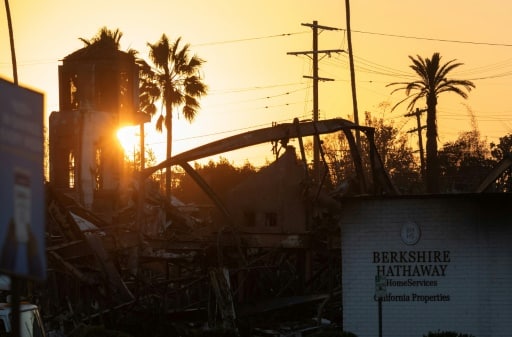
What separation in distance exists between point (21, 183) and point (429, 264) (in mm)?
20801

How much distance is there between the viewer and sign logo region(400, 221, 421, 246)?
28484 millimetres

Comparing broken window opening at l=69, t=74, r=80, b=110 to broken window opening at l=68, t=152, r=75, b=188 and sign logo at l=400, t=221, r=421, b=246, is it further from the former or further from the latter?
sign logo at l=400, t=221, r=421, b=246

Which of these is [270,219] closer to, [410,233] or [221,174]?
[410,233]

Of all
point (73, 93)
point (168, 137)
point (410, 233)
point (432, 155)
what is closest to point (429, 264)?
point (410, 233)

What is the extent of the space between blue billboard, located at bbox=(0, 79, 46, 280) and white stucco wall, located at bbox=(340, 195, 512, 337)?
20.1 metres

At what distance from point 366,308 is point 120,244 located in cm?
909

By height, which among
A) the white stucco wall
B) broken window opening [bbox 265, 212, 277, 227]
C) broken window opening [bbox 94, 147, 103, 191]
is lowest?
the white stucco wall

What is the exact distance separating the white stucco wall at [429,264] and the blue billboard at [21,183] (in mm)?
20057

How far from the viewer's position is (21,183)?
882 cm

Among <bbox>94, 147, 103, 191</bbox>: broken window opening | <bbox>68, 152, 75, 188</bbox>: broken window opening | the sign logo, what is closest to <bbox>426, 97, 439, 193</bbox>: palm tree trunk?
<bbox>94, 147, 103, 191</bbox>: broken window opening

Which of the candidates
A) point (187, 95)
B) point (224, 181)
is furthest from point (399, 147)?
point (187, 95)

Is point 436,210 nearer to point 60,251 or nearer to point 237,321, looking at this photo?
point 237,321

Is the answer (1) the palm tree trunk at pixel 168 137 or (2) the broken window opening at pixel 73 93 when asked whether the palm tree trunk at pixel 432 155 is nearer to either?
(1) the palm tree trunk at pixel 168 137

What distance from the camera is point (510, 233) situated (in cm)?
2817
